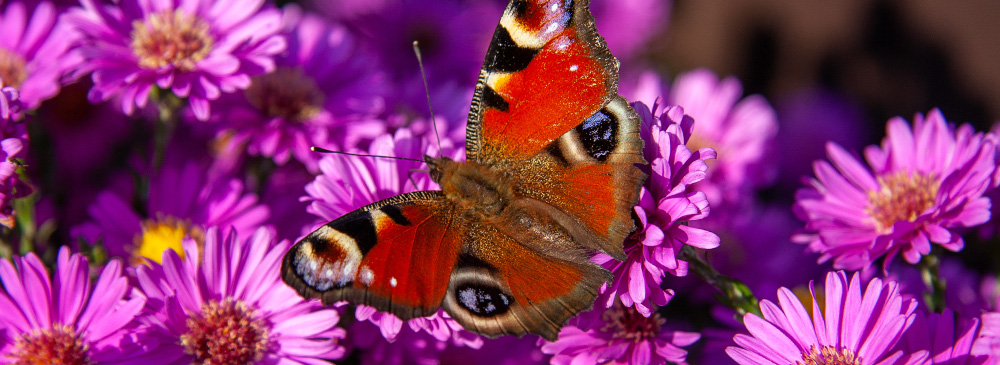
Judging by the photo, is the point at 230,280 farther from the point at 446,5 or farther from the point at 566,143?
the point at 446,5

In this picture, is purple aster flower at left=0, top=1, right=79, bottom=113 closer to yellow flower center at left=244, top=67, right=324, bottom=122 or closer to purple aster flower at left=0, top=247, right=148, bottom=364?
yellow flower center at left=244, top=67, right=324, bottom=122

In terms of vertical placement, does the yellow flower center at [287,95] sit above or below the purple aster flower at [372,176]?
above

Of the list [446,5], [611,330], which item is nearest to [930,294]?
[611,330]

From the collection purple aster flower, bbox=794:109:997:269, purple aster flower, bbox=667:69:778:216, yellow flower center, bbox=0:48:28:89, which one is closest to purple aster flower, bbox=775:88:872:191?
purple aster flower, bbox=667:69:778:216

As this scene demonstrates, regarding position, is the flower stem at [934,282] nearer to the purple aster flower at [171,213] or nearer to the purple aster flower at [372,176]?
the purple aster flower at [372,176]

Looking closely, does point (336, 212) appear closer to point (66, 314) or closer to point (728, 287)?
point (66, 314)

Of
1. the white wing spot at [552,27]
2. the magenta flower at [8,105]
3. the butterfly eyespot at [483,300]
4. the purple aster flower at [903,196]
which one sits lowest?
the butterfly eyespot at [483,300]

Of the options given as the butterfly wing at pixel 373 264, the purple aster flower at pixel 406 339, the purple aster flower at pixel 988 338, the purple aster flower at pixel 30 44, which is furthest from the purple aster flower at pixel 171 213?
the purple aster flower at pixel 988 338

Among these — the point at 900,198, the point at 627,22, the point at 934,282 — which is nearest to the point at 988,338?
the point at 934,282
